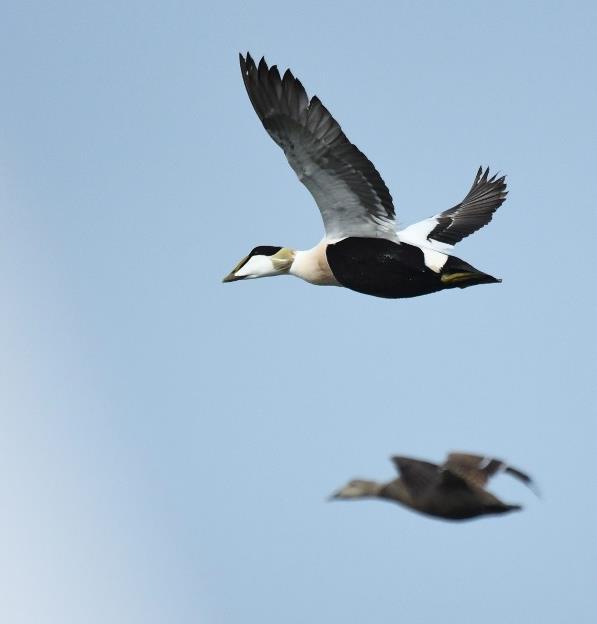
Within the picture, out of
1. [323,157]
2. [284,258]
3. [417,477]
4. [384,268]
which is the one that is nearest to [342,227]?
[384,268]

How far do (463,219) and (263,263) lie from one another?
270 centimetres

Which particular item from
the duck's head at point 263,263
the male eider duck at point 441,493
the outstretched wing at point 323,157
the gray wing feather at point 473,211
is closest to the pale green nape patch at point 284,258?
the duck's head at point 263,263

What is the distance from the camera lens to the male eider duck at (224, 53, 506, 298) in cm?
1314

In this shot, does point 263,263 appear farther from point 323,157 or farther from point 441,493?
point 441,493

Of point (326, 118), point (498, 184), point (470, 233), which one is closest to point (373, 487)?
point (326, 118)

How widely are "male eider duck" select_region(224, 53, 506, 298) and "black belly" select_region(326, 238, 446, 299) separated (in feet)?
0.03

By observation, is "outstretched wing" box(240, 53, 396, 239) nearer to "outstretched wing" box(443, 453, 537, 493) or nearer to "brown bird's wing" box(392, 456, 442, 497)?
"outstretched wing" box(443, 453, 537, 493)

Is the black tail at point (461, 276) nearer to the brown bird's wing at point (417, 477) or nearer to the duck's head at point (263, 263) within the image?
the duck's head at point (263, 263)

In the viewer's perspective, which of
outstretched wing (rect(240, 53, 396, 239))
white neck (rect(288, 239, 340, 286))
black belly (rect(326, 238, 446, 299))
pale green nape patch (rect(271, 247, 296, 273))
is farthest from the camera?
pale green nape patch (rect(271, 247, 296, 273))

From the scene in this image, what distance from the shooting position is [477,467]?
10.7 metres

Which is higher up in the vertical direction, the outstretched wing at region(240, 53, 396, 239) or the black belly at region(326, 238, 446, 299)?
the outstretched wing at region(240, 53, 396, 239)

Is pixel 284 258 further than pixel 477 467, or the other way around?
pixel 284 258

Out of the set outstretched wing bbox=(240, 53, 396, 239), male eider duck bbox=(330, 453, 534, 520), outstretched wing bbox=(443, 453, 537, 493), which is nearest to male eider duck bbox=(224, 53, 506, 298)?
outstretched wing bbox=(240, 53, 396, 239)

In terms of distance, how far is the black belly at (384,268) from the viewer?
567 inches
